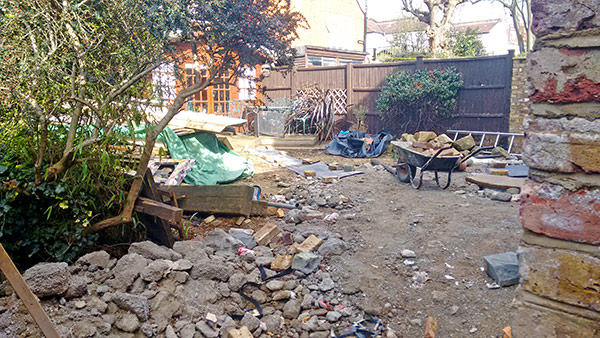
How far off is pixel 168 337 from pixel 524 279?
2018 mm

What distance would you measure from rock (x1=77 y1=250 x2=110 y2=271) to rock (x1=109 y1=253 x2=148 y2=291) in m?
0.10

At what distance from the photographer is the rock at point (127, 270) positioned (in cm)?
293

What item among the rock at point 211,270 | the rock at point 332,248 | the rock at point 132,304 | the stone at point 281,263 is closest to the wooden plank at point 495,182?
the rock at point 332,248

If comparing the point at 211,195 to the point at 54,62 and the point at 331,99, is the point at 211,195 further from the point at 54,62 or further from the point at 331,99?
the point at 331,99

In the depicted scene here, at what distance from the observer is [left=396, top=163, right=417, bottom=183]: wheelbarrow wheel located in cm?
731

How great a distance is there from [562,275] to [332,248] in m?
2.65

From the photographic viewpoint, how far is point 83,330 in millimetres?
2457

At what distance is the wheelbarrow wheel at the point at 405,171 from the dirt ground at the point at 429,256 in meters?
0.48

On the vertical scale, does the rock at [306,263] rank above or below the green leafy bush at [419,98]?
below

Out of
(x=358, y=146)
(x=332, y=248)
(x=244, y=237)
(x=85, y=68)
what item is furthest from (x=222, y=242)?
(x=358, y=146)

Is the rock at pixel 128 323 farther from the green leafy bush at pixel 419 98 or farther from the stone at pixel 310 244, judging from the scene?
the green leafy bush at pixel 419 98

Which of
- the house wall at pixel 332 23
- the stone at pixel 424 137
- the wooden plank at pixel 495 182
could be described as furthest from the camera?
the house wall at pixel 332 23

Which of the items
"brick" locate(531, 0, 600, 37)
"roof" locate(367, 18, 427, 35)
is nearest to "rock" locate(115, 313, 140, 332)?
"brick" locate(531, 0, 600, 37)

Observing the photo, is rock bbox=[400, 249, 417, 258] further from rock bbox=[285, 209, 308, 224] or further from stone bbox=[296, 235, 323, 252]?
rock bbox=[285, 209, 308, 224]
